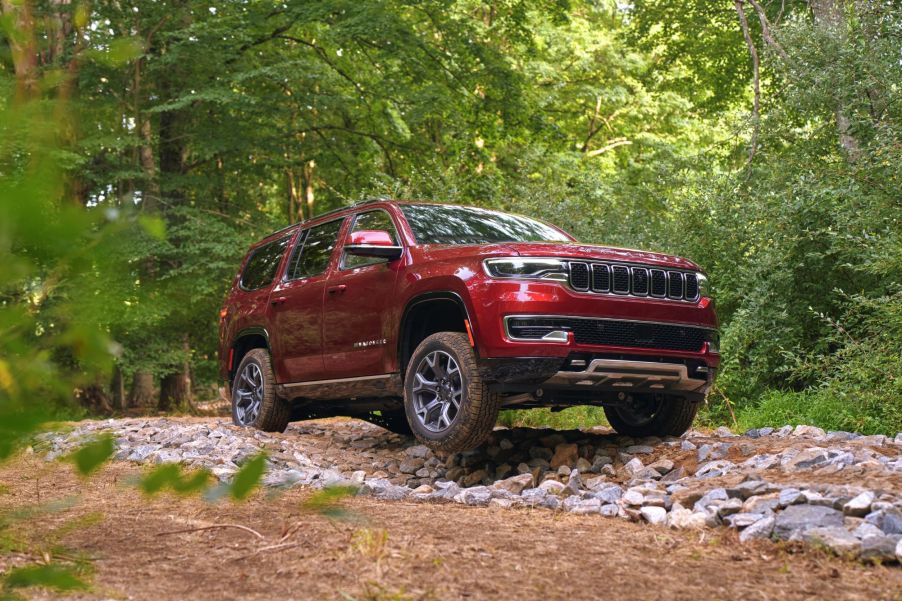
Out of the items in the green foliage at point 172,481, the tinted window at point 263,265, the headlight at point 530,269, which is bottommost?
the green foliage at point 172,481

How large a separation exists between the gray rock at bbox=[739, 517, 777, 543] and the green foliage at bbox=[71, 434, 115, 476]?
3452mm

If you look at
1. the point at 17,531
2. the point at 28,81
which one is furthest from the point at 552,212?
the point at 28,81

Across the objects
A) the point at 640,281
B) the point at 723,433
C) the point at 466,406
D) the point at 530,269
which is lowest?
the point at 723,433

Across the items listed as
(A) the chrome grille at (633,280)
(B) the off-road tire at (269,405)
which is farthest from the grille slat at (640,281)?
(B) the off-road tire at (269,405)

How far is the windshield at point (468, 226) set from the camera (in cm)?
762

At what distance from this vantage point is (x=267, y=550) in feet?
13.6

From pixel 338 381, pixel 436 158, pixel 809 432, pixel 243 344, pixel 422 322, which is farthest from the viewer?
pixel 436 158

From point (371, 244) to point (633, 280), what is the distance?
6.39 ft

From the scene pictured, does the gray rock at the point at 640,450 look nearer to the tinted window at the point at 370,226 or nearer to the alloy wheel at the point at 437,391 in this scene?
the alloy wheel at the point at 437,391

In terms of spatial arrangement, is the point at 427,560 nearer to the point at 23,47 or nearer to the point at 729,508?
the point at 729,508

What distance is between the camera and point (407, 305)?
7.12 m

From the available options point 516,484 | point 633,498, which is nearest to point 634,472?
point 516,484

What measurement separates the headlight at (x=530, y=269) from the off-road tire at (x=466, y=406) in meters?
0.55

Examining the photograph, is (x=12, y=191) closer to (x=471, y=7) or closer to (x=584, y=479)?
(x=584, y=479)
